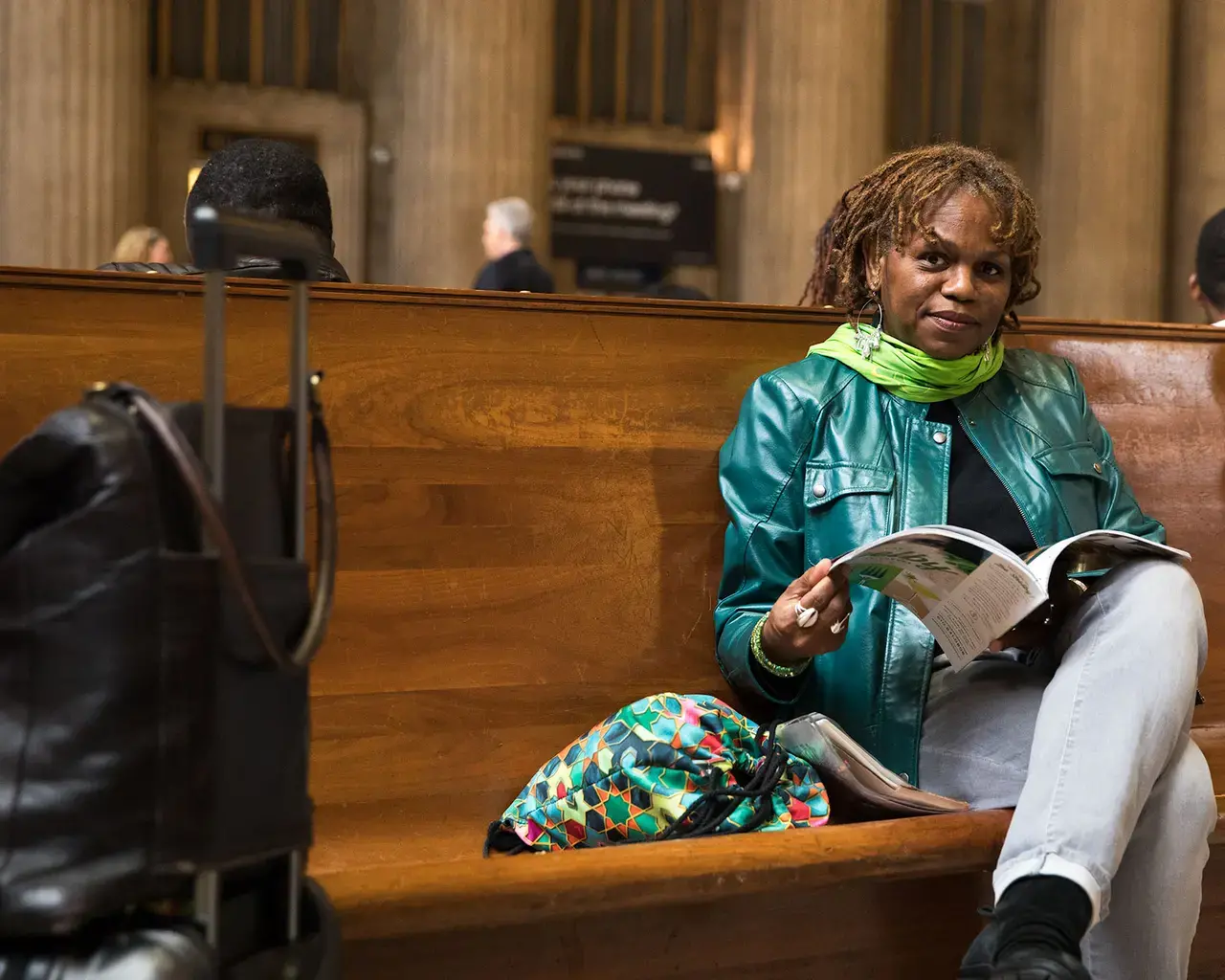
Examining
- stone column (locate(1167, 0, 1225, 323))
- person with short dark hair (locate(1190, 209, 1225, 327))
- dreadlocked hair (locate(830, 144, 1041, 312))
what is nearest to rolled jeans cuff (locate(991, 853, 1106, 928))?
dreadlocked hair (locate(830, 144, 1041, 312))

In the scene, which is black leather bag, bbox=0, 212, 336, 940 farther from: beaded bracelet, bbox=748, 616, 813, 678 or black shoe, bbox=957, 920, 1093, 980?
beaded bracelet, bbox=748, 616, 813, 678

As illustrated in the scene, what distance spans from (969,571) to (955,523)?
1.18 ft

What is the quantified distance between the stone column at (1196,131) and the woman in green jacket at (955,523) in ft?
20.2

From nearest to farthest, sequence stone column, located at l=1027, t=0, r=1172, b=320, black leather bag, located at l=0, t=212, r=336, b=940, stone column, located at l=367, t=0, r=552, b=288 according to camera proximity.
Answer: black leather bag, located at l=0, t=212, r=336, b=940
stone column, located at l=367, t=0, r=552, b=288
stone column, located at l=1027, t=0, r=1172, b=320

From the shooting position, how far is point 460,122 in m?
6.47

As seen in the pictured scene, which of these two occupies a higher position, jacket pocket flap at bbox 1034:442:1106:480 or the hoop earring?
the hoop earring

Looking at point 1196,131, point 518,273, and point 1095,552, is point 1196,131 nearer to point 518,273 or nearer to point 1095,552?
point 518,273

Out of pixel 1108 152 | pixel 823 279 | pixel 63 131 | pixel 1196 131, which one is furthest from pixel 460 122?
pixel 1196 131

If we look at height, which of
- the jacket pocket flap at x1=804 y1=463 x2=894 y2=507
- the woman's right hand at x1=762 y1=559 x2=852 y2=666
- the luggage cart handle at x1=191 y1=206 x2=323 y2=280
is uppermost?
the luggage cart handle at x1=191 y1=206 x2=323 y2=280

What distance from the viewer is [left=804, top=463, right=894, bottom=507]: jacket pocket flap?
1917 millimetres

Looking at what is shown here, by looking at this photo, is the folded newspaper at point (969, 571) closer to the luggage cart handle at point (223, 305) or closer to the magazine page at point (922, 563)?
the magazine page at point (922, 563)

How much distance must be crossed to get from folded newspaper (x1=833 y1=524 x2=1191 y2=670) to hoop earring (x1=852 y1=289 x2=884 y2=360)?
1.32 ft

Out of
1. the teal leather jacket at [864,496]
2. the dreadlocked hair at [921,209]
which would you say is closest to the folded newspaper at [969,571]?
the teal leather jacket at [864,496]

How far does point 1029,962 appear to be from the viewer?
1311 mm
